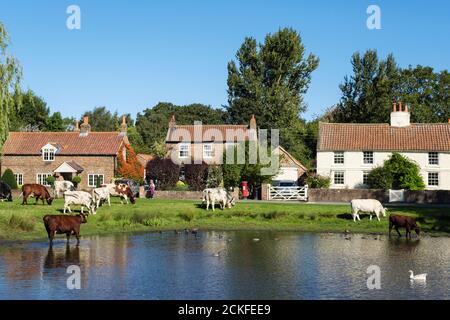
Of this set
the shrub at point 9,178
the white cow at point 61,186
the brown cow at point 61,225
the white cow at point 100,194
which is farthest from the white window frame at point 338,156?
the brown cow at point 61,225

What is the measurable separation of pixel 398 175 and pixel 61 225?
38.9m

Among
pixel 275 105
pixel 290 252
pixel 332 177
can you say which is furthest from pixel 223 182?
pixel 290 252

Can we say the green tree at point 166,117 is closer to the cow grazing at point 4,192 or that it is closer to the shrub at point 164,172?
the shrub at point 164,172

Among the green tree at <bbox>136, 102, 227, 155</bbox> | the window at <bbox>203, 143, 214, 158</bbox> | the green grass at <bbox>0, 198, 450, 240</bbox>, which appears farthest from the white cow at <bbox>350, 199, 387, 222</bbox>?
the green tree at <bbox>136, 102, 227, 155</bbox>

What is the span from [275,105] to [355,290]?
61.1 m

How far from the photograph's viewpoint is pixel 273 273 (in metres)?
24.2

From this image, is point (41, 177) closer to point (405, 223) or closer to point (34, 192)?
point (34, 192)

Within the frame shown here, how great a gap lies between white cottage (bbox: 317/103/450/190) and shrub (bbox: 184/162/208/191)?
12659 mm

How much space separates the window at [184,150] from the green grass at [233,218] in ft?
87.8

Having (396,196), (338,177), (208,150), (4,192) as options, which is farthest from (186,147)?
(4,192)

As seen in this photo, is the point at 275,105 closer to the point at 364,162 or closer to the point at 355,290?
the point at 364,162

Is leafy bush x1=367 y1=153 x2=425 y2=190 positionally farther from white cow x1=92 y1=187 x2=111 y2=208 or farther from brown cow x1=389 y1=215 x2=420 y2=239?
white cow x1=92 y1=187 x2=111 y2=208

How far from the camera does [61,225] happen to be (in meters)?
31.9

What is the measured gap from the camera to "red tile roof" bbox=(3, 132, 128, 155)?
7012 cm
